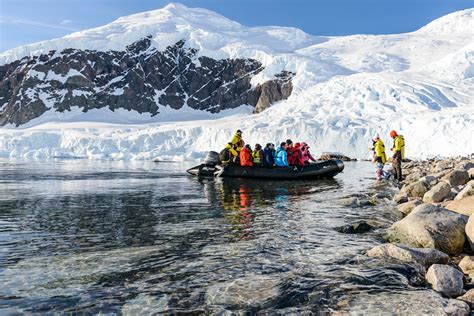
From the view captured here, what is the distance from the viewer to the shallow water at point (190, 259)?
399cm

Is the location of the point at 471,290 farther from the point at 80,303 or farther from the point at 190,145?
the point at 190,145

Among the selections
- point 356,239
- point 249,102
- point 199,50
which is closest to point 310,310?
point 356,239

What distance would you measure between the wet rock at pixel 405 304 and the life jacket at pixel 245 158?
13.3 meters

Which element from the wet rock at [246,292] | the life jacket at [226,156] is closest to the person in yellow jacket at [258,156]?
the life jacket at [226,156]

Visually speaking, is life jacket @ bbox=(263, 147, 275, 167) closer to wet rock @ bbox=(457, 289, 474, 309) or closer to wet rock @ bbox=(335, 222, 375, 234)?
wet rock @ bbox=(335, 222, 375, 234)

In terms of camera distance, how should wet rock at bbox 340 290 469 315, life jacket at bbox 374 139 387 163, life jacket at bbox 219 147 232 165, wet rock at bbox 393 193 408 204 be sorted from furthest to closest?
life jacket at bbox 219 147 232 165 → life jacket at bbox 374 139 387 163 → wet rock at bbox 393 193 408 204 → wet rock at bbox 340 290 469 315

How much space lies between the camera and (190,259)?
532 cm

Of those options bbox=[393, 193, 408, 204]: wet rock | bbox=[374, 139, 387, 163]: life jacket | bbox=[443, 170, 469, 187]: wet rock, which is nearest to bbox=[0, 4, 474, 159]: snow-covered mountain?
bbox=[374, 139, 387, 163]: life jacket

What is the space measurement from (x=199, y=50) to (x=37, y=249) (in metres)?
99.0

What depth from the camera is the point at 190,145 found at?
5022 cm

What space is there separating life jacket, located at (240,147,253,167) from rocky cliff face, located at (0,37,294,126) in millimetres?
73153

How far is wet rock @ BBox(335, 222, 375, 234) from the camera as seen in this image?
22.4 ft

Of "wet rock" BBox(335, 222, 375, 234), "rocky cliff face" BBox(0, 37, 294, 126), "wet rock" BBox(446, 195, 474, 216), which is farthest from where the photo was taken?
"rocky cliff face" BBox(0, 37, 294, 126)

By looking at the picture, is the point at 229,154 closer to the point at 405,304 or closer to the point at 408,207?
the point at 408,207
